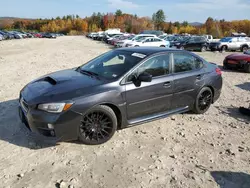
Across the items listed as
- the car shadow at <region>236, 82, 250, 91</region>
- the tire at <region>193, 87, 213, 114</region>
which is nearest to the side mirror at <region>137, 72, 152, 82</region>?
the tire at <region>193, 87, 213, 114</region>

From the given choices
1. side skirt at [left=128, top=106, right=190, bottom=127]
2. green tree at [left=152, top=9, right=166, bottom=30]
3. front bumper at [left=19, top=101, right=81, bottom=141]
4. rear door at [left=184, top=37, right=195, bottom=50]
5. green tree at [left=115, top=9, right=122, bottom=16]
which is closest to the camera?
front bumper at [left=19, top=101, right=81, bottom=141]

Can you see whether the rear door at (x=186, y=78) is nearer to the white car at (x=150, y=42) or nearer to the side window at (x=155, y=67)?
the side window at (x=155, y=67)

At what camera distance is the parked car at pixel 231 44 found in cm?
2259

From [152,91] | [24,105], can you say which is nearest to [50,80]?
[24,105]

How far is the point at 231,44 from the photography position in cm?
2284

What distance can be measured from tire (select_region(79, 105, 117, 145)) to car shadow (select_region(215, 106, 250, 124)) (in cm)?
313

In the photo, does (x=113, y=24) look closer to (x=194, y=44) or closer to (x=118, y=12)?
(x=118, y=12)

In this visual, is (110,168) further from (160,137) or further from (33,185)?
(160,137)

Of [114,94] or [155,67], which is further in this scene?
[155,67]

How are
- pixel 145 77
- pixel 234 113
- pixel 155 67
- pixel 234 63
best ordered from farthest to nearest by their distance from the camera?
pixel 234 63 < pixel 234 113 < pixel 155 67 < pixel 145 77

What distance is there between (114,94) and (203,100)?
254cm

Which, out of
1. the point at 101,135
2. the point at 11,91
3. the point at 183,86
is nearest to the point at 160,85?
the point at 183,86

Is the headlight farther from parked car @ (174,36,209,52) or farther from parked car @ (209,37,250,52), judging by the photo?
parked car @ (209,37,250,52)

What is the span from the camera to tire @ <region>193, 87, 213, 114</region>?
5.30m
